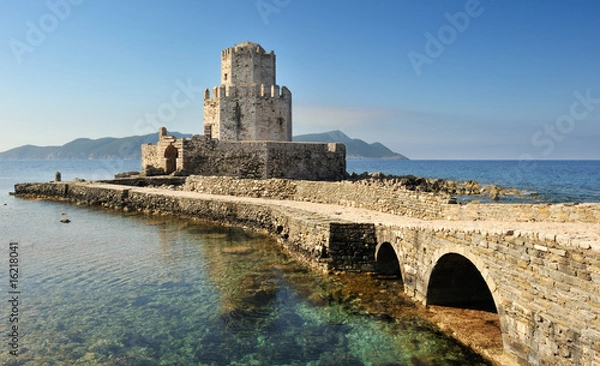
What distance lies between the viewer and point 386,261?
11.5m

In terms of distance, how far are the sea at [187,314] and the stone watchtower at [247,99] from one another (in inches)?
646

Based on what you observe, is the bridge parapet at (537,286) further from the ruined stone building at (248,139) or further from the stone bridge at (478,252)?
the ruined stone building at (248,139)

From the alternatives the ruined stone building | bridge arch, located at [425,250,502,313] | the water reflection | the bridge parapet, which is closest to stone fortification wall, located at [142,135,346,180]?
the ruined stone building

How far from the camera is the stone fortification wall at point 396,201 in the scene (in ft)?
28.8

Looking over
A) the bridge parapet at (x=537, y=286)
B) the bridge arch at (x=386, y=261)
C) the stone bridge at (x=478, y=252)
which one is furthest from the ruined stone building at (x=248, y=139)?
the bridge parapet at (x=537, y=286)

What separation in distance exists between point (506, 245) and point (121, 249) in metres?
12.6

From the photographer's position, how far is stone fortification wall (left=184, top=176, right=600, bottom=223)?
878 centimetres

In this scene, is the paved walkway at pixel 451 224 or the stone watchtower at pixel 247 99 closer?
the paved walkway at pixel 451 224

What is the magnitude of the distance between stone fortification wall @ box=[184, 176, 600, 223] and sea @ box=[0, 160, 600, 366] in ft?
11.4

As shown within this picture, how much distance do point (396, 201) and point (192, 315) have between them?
7575 millimetres

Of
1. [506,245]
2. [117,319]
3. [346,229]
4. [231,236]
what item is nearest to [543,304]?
[506,245]

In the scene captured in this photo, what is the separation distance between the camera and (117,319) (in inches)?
341

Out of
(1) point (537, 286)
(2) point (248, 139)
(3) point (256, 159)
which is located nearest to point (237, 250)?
(1) point (537, 286)

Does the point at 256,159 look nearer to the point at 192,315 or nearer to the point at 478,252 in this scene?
the point at 192,315
